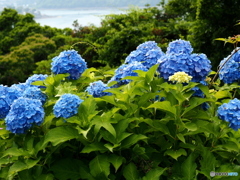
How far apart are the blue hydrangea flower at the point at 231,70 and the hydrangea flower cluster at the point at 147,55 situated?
0.49 m

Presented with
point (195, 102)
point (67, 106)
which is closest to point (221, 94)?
point (195, 102)

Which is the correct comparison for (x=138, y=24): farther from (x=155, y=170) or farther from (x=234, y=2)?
(x=155, y=170)

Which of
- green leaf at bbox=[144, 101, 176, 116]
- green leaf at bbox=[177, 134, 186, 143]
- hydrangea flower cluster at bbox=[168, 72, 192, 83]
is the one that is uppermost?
hydrangea flower cluster at bbox=[168, 72, 192, 83]

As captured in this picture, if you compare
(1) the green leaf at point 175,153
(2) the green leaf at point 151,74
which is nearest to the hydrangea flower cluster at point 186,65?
(2) the green leaf at point 151,74

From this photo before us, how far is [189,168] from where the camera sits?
2092 millimetres

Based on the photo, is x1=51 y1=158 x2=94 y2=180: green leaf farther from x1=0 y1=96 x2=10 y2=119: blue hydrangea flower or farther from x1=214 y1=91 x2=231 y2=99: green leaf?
x1=214 y1=91 x2=231 y2=99: green leaf

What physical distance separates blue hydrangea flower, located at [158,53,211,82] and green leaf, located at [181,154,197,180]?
1.84ft

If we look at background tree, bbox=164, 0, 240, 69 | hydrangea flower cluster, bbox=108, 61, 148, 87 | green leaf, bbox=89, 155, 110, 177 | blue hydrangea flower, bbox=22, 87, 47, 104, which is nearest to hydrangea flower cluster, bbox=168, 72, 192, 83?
hydrangea flower cluster, bbox=108, 61, 148, 87

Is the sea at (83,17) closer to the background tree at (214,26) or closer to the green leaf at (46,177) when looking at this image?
the background tree at (214,26)

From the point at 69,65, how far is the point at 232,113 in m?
1.23

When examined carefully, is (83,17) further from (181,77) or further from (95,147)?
(95,147)

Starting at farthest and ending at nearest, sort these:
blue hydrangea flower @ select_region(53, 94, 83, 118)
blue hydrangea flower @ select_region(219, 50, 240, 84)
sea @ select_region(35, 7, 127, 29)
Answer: sea @ select_region(35, 7, 127, 29) < blue hydrangea flower @ select_region(219, 50, 240, 84) < blue hydrangea flower @ select_region(53, 94, 83, 118)

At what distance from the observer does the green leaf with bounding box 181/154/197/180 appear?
6.79 ft

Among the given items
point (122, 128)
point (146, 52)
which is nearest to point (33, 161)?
point (122, 128)
